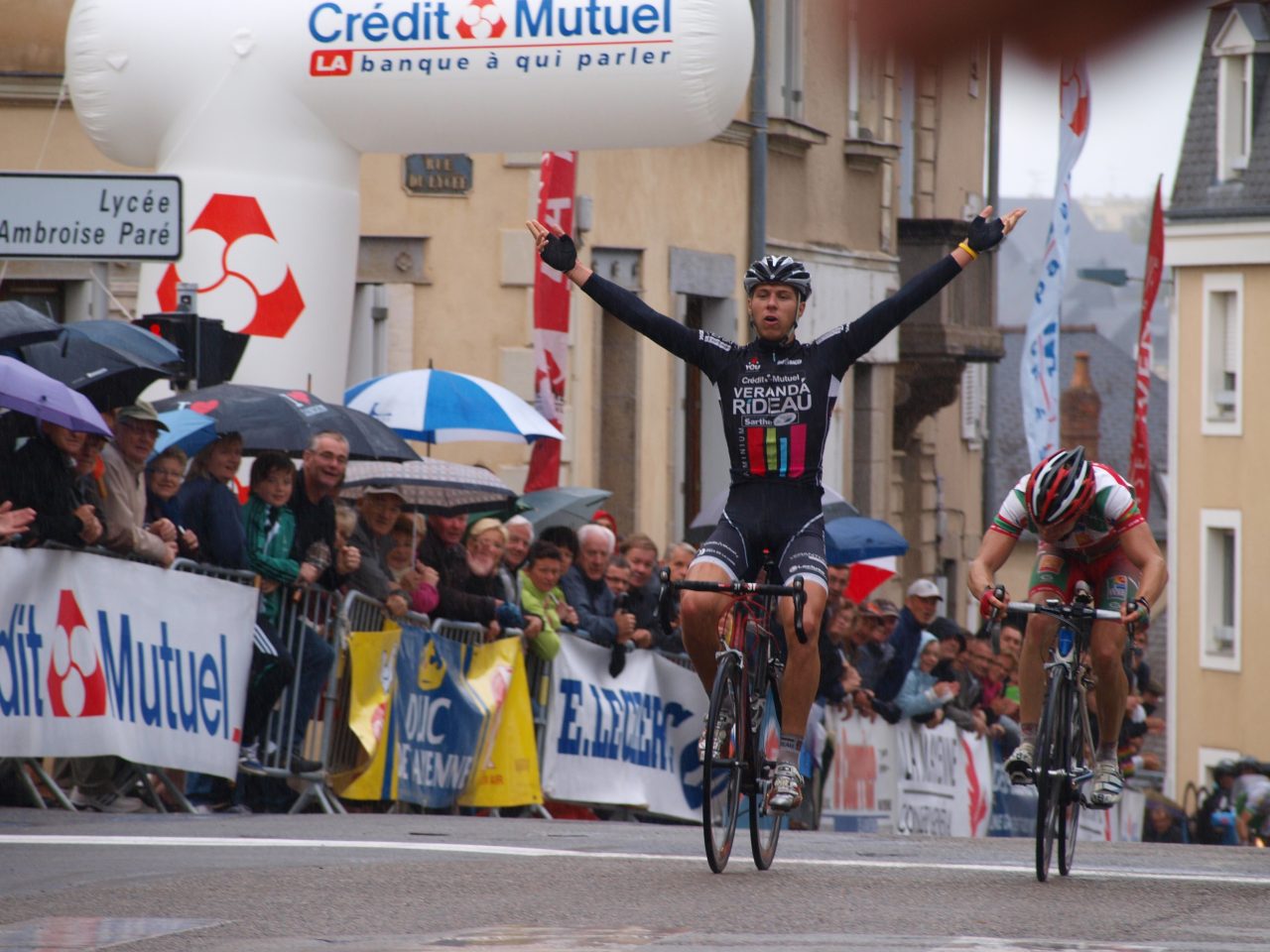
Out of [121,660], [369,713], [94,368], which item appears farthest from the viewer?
[369,713]

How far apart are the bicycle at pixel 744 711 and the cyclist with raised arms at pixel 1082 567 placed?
0.83 metres

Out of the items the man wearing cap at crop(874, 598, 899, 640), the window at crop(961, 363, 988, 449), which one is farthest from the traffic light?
the window at crop(961, 363, 988, 449)

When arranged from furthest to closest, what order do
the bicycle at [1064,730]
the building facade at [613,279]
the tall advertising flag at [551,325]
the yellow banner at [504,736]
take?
the building facade at [613,279] → the tall advertising flag at [551,325] → the yellow banner at [504,736] → the bicycle at [1064,730]

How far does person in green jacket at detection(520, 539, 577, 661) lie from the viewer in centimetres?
1351

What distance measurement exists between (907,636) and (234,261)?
19.1ft

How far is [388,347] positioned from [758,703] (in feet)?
40.6

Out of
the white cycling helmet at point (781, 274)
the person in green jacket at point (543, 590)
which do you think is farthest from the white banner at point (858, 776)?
the white cycling helmet at point (781, 274)

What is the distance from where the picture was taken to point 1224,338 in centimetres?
229

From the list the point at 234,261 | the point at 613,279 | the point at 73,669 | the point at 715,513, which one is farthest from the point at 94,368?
the point at 613,279

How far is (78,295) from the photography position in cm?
1817

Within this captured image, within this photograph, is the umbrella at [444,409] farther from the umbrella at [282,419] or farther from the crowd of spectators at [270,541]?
the umbrella at [282,419]

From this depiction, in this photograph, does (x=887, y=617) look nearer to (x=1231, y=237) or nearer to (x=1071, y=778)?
(x=1071, y=778)

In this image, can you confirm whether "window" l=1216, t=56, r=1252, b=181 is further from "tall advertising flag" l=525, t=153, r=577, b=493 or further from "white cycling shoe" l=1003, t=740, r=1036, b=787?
"tall advertising flag" l=525, t=153, r=577, b=493

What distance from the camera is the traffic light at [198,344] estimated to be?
1277 centimetres
